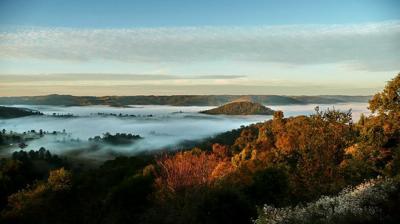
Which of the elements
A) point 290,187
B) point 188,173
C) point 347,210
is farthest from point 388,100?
point 347,210

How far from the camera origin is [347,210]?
18.9 meters

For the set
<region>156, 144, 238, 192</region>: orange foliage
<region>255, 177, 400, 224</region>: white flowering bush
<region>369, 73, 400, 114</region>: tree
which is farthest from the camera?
<region>156, 144, 238, 192</region>: orange foliage

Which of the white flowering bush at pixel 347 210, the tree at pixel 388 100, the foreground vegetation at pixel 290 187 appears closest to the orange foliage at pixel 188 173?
the foreground vegetation at pixel 290 187

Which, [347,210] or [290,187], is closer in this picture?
[347,210]

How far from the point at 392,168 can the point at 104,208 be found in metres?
48.3

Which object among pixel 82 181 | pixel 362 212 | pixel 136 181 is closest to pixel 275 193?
pixel 362 212

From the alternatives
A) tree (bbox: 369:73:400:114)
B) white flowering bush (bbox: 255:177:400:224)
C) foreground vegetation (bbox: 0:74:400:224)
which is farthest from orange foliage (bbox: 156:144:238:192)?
white flowering bush (bbox: 255:177:400:224)

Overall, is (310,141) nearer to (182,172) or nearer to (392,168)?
(392,168)

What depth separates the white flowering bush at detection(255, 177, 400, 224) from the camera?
59.6ft

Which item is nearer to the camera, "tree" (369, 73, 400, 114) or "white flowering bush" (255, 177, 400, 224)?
"white flowering bush" (255, 177, 400, 224)

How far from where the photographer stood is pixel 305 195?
36844 mm

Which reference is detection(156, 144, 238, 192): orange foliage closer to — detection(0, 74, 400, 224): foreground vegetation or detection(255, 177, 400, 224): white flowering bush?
detection(0, 74, 400, 224): foreground vegetation

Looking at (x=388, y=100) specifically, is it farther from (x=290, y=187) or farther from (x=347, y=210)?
(x=347, y=210)

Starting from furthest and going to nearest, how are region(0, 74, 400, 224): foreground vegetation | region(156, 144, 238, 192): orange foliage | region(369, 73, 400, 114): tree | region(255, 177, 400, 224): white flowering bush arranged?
region(156, 144, 238, 192): orange foliage → region(369, 73, 400, 114): tree → region(0, 74, 400, 224): foreground vegetation → region(255, 177, 400, 224): white flowering bush
